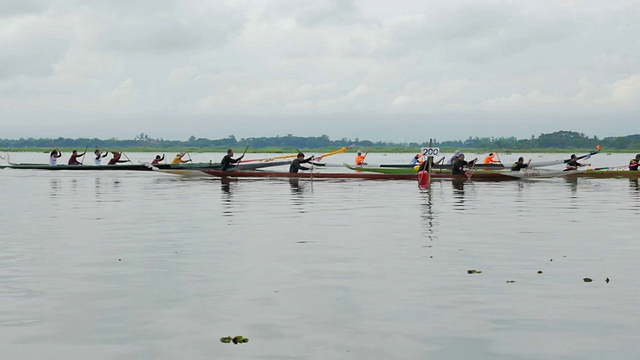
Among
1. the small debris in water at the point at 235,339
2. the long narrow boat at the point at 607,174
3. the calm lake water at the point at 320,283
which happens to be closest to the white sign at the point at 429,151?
the calm lake water at the point at 320,283

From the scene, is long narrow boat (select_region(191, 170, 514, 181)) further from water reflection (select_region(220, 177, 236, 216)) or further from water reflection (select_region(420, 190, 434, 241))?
water reflection (select_region(420, 190, 434, 241))

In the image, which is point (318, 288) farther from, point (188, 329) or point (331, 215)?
point (331, 215)

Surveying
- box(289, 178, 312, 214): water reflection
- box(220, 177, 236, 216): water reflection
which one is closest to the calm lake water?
box(220, 177, 236, 216): water reflection

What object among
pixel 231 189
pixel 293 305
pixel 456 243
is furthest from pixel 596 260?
pixel 231 189

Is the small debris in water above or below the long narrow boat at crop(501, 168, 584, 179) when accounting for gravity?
above

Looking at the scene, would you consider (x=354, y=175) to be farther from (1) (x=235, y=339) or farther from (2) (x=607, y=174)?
(1) (x=235, y=339)

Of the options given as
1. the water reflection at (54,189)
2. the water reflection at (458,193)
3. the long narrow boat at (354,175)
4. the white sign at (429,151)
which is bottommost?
the water reflection at (458,193)

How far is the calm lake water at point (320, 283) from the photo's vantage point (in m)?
10.8

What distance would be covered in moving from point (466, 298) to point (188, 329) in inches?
188

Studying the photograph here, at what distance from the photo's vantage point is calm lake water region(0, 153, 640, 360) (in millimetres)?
10844

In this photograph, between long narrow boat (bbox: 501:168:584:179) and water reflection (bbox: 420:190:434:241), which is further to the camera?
long narrow boat (bbox: 501:168:584:179)

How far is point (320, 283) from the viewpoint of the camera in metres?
15.4

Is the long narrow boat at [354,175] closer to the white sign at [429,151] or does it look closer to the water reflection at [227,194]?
the water reflection at [227,194]

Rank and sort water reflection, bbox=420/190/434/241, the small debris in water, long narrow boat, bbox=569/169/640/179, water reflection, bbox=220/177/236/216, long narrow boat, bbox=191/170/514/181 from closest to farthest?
1. the small debris in water
2. water reflection, bbox=420/190/434/241
3. water reflection, bbox=220/177/236/216
4. long narrow boat, bbox=191/170/514/181
5. long narrow boat, bbox=569/169/640/179
